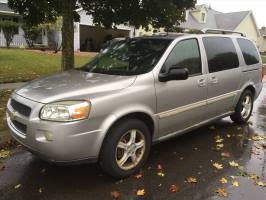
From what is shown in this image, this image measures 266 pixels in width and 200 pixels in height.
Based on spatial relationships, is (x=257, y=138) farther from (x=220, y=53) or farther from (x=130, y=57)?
(x=130, y=57)

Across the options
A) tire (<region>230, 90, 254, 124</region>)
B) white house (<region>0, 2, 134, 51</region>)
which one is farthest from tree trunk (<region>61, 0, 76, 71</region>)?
white house (<region>0, 2, 134, 51</region>)

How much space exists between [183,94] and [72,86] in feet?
5.57

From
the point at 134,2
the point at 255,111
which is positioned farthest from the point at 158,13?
the point at 255,111

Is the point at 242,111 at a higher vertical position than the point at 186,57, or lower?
lower

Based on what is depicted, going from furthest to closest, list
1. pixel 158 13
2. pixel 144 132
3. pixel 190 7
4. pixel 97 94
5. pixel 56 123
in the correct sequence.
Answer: pixel 190 7, pixel 158 13, pixel 144 132, pixel 97 94, pixel 56 123

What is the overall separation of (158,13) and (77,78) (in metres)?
4.42

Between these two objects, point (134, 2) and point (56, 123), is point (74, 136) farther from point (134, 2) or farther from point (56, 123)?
point (134, 2)

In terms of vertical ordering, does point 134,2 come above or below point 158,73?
above

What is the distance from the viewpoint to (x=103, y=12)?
892 cm

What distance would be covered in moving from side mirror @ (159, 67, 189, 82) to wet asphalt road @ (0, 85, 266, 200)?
125cm

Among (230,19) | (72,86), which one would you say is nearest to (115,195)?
(72,86)

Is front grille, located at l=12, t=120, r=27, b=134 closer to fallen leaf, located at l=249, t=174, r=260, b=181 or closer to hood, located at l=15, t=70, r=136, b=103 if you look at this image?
hood, located at l=15, t=70, r=136, b=103

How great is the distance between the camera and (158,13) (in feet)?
27.1

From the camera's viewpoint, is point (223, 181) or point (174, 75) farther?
point (174, 75)
